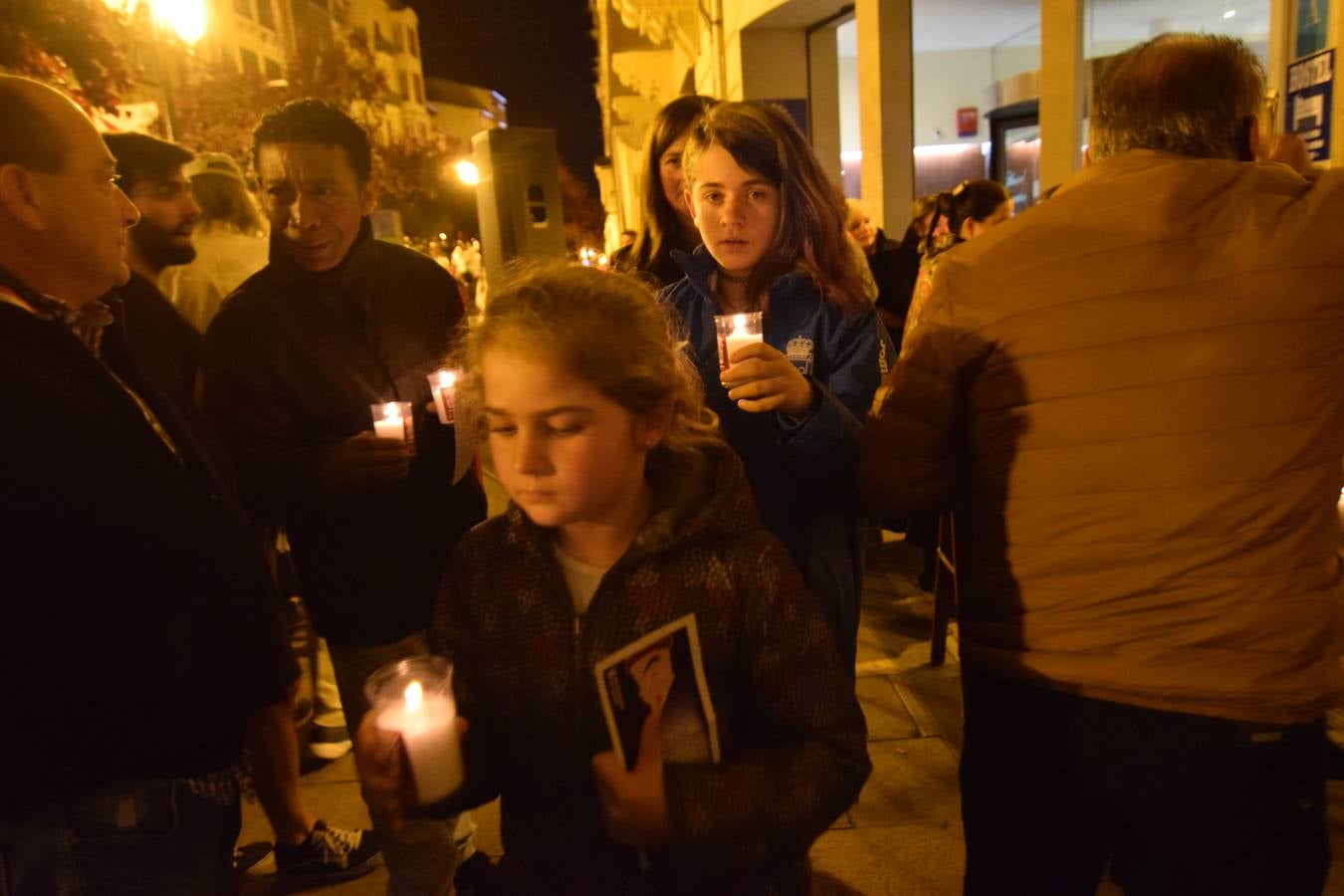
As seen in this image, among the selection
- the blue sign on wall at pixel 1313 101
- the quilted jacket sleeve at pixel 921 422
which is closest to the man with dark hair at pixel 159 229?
the quilted jacket sleeve at pixel 921 422

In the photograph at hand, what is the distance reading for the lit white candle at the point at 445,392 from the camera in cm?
235

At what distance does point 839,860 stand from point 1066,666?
5.80ft

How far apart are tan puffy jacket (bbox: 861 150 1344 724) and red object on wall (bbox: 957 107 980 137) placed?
13.2 m

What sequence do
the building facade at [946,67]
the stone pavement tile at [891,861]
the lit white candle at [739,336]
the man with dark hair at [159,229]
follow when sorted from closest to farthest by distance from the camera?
the lit white candle at [739,336] < the stone pavement tile at [891,861] < the man with dark hair at [159,229] < the building facade at [946,67]

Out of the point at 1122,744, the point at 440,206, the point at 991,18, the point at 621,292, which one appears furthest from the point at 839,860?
the point at 440,206

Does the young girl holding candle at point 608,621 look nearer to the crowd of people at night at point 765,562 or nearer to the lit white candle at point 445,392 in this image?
the crowd of people at night at point 765,562

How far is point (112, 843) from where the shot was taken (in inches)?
61.2

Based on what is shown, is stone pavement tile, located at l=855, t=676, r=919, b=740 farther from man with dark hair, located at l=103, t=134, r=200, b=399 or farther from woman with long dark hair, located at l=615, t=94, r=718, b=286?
man with dark hair, located at l=103, t=134, r=200, b=399

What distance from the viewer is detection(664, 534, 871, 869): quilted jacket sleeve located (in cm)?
133

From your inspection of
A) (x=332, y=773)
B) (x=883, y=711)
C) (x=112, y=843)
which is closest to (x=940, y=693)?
(x=883, y=711)

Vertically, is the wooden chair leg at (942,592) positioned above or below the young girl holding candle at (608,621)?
below

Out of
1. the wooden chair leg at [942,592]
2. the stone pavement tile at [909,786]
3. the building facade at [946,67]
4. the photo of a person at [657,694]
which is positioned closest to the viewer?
the photo of a person at [657,694]

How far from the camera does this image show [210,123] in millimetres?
24453

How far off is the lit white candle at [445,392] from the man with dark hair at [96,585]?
27.2 inches
